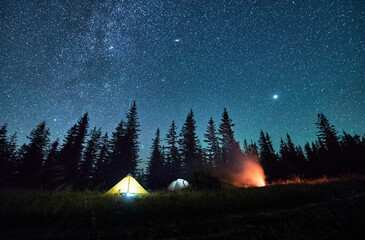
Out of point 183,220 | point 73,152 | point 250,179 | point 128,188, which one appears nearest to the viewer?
point 183,220

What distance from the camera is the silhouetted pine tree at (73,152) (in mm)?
25719

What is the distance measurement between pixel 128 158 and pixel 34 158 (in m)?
17.2

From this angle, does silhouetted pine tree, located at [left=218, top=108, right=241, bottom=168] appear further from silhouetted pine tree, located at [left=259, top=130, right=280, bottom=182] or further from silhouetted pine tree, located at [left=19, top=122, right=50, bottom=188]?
silhouetted pine tree, located at [left=19, top=122, right=50, bottom=188]

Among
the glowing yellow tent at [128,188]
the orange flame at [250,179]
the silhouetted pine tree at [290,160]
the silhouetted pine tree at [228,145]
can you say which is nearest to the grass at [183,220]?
the glowing yellow tent at [128,188]

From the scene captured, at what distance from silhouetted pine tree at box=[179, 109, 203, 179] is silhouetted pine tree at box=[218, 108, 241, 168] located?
19.2ft

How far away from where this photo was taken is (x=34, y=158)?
2600 cm

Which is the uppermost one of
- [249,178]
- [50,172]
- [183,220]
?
[50,172]

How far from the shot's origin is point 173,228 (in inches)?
145

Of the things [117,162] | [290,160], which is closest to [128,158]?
[117,162]

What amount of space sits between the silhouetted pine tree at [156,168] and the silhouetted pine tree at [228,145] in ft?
44.4

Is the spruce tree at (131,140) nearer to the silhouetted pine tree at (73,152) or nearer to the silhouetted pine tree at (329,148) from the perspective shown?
the silhouetted pine tree at (73,152)

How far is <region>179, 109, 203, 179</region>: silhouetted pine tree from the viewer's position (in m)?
30.0

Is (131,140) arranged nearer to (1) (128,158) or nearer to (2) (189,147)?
(1) (128,158)

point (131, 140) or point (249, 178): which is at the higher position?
point (131, 140)
